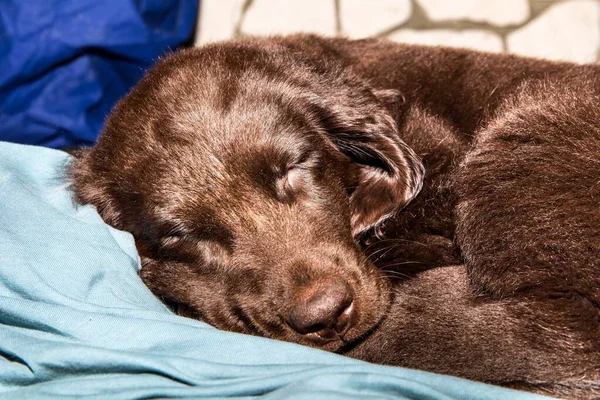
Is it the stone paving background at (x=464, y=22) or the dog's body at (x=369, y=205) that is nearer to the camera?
the dog's body at (x=369, y=205)

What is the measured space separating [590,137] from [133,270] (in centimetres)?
175

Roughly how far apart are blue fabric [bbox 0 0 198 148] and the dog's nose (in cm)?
245

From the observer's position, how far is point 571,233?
2469 mm

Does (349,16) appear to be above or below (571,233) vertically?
below

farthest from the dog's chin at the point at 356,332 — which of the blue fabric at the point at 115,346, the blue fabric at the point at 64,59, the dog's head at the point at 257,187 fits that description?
the blue fabric at the point at 64,59

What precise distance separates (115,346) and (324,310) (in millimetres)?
688

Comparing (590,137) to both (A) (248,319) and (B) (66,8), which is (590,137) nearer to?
(A) (248,319)

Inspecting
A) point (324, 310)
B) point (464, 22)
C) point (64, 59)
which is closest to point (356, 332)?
point (324, 310)

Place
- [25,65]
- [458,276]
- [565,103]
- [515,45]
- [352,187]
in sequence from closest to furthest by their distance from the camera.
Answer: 1. [458,276]
2. [565,103]
3. [352,187]
4. [25,65]
5. [515,45]

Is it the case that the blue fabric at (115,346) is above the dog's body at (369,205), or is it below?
below

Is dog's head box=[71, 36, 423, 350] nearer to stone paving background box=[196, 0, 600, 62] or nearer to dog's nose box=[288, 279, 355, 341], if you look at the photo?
dog's nose box=[288, 279, 355, 341]

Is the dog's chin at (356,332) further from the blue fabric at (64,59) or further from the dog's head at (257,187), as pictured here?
the blue fabric at (64,59)

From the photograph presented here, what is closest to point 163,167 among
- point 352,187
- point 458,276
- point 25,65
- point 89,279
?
point 89,279

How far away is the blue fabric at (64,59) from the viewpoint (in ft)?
14.4
